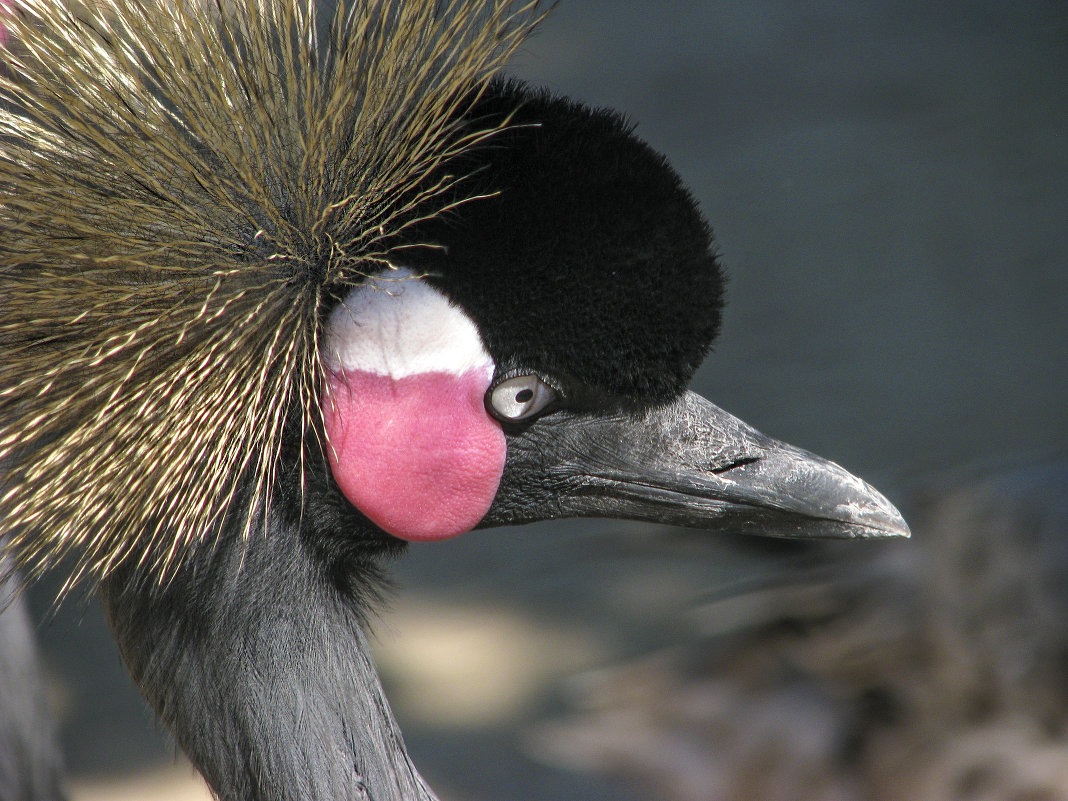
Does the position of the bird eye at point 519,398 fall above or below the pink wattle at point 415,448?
above

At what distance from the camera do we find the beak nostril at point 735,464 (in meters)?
0.99

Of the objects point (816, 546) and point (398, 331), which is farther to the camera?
point (816, 546)

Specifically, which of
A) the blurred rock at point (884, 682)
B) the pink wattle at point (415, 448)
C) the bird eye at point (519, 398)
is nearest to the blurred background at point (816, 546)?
the blurred rock at point (884, 682)

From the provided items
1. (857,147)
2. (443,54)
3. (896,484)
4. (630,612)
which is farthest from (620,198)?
(857,147)

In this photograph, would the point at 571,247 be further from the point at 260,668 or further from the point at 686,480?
the point at 260,668

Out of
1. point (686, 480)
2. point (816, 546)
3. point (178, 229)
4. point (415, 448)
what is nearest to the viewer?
point (178, 229)

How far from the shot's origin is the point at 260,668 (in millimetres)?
918

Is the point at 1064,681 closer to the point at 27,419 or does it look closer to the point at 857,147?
the point at 27,419

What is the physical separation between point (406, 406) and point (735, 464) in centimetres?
32

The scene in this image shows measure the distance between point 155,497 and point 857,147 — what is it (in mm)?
2779

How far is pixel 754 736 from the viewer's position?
5.90 feet

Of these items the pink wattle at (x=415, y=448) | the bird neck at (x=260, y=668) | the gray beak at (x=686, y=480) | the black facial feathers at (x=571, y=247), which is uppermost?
the black facial feathers at (x=571, y=247)

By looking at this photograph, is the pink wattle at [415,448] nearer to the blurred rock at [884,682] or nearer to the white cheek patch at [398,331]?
the white cheek patch at [398,331]

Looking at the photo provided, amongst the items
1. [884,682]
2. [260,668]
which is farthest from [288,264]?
[884,682]
